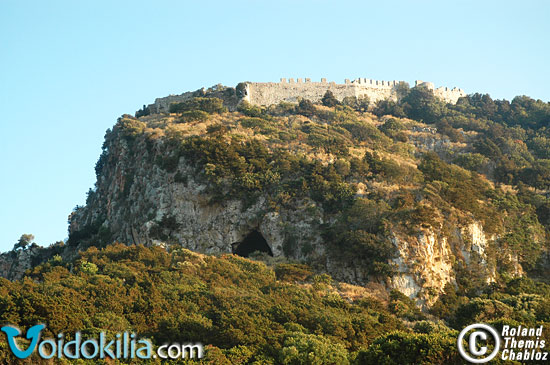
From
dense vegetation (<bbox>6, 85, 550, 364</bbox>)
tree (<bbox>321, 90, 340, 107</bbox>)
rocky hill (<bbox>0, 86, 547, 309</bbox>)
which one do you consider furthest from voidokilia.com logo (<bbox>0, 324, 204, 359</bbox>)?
tree (<bbox>321, 90, 340, 107</bbox>)

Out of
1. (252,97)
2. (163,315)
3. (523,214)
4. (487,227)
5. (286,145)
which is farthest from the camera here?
(252,97)

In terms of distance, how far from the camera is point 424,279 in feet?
130

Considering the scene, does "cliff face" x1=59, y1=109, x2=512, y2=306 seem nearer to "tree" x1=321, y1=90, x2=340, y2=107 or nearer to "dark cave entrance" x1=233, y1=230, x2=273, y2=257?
"dark cave entrance" x1=233, y1=230, x2=273, y2=257

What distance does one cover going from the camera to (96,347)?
2733 centimetres

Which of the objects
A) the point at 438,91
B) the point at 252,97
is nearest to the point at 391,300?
the point at 252,97

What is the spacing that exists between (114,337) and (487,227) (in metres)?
24.1

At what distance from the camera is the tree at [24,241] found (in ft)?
184

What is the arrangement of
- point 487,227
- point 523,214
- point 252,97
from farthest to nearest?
point 252,97 → point 523,214 → point 487,227

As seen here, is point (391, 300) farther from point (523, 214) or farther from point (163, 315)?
point (523, 214)

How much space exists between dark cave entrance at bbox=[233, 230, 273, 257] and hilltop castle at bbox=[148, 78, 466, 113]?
19.7 meters

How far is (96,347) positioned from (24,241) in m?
31.5

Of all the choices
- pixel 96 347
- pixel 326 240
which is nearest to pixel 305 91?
pixel 326 240

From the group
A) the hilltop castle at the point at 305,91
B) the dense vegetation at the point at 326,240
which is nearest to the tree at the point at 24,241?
the dense vegetation at the point at 326,240

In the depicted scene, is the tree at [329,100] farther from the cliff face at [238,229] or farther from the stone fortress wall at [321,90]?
the cliff face at [238,229]
